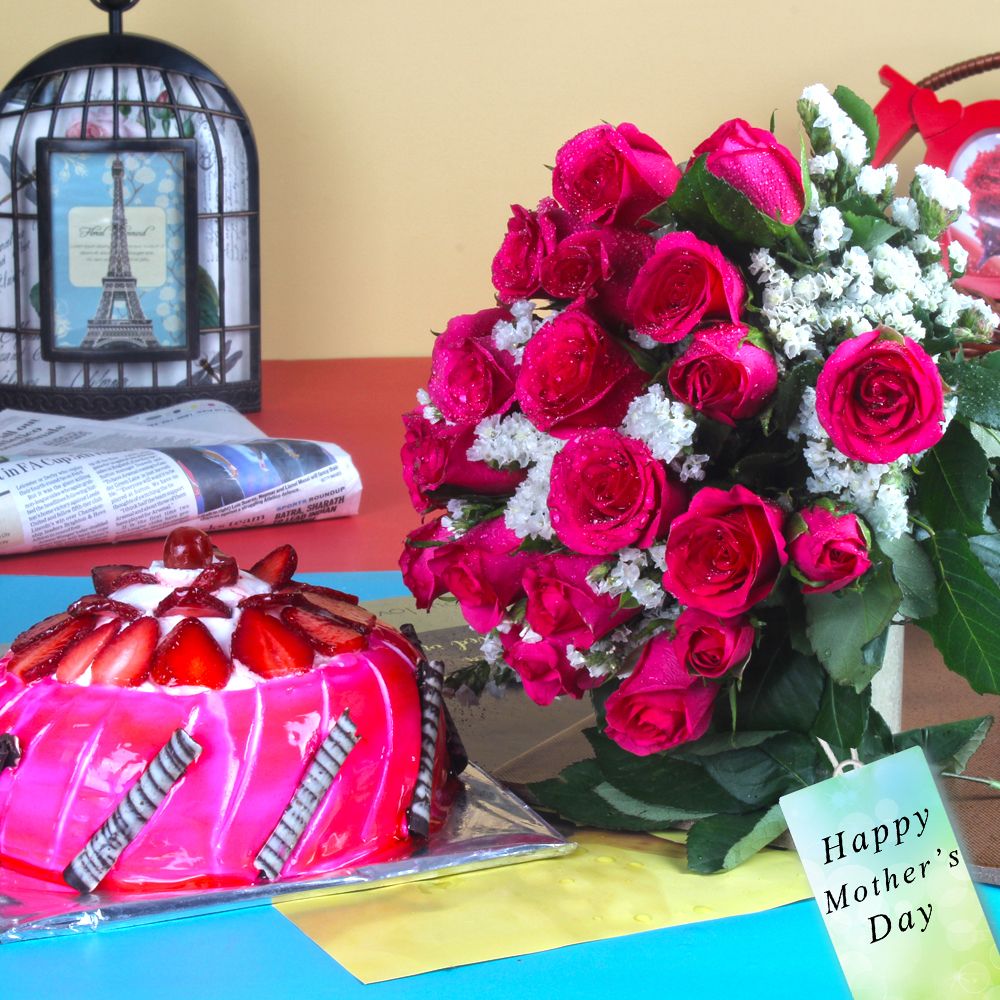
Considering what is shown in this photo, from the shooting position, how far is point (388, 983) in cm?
47

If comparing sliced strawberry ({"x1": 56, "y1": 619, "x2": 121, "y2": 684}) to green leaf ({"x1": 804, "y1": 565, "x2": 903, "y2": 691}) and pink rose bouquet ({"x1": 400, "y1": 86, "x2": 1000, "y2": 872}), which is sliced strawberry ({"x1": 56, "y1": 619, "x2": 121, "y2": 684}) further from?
green leaf ({"x1": 804, "y1": 565, "x2": 903, "y2": 691})

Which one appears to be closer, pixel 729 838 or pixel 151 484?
pixel 729 838

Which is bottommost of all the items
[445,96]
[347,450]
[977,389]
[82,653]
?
[347,450]

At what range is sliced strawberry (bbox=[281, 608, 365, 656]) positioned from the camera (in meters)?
0.54

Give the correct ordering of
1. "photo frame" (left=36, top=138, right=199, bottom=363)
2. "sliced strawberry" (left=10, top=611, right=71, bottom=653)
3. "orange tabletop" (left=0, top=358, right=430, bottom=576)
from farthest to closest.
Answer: "photo frame" (left=36, top=138, right=199, bottom=363)
"orange tabletop" (left=0, top=358, right=430, bottom=576)
"sliced strawberry" (left=10, top=611, right=71, bottom=653)

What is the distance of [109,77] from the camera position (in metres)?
1.30

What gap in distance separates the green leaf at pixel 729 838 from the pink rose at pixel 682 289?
0.19 metres

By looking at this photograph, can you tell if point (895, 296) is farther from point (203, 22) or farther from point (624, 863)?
point (203, 22)

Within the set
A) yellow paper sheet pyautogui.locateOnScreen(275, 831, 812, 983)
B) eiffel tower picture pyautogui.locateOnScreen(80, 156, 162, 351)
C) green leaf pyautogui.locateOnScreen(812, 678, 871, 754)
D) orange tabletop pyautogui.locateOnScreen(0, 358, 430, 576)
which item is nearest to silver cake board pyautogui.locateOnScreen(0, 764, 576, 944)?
yellow paper sheet pyautogui.locateOnScreen(275, 831, 812, 983)

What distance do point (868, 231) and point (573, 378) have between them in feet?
0.44

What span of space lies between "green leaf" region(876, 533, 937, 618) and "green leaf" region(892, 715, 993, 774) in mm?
79

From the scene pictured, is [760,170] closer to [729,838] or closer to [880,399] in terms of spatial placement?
[880,399]

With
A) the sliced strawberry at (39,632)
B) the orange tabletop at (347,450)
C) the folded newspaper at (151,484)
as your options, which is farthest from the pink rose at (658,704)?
the folded newspaper at (151,484)

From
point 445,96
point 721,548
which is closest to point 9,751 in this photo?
point 721,548
